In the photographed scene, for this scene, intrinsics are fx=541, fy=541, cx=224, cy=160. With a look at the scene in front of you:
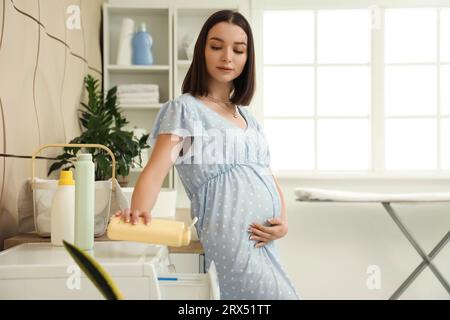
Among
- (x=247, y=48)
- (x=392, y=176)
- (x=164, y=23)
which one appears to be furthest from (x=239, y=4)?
(x=247, y=48)

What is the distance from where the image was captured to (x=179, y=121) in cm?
117

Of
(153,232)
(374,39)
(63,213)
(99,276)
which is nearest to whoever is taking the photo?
(99,276)

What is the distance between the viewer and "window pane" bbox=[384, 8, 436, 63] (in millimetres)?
3188

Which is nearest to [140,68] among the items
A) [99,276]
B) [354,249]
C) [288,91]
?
[288,91]

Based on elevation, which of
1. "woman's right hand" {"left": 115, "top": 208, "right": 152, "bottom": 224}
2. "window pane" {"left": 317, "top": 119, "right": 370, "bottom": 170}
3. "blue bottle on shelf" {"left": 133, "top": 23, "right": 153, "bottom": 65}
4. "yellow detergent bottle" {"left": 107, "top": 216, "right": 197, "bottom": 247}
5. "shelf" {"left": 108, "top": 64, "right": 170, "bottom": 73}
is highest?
"blue bottle on shelf" {"left": 133, "top": 23, "right": 153, "bottom": 65}

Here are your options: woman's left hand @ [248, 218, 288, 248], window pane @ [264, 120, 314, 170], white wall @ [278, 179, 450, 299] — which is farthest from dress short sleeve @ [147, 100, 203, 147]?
window pane @ [264, 120, 314, 170]

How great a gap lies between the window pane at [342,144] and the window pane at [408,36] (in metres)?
0.45

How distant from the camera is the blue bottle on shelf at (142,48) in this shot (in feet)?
9.66

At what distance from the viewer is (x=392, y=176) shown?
119 inches

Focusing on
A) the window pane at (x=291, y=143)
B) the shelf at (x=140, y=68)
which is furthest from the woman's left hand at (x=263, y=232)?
the window pane at (x=291, y=143)

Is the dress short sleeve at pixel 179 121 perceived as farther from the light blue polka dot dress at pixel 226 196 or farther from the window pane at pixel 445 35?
the window pane at pixel 445 35

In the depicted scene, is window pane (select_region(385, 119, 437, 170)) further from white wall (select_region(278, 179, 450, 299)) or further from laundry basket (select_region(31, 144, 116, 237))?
laundry basket (select_region(31, 144, 116, 237))

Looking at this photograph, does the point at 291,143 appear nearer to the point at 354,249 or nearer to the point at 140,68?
the point at 354,249

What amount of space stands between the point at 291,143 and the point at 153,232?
240cm
